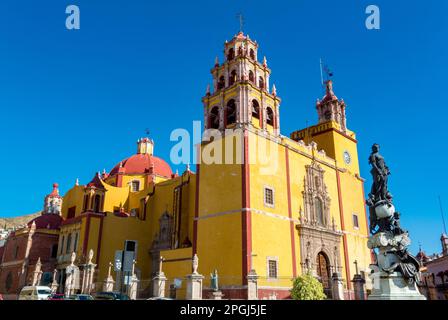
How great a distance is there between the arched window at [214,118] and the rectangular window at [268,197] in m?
6.82

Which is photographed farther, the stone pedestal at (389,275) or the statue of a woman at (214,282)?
the statue of a woman at (214,282)

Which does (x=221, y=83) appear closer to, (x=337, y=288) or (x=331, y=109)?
(x=331, y=109)

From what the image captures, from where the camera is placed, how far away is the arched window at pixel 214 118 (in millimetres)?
29905

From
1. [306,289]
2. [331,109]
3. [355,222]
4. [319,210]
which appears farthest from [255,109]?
[306,289]

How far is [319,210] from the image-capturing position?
30.3m

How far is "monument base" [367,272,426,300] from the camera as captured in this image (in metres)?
11.5

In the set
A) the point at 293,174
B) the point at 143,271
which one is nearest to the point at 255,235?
the point at 293,174

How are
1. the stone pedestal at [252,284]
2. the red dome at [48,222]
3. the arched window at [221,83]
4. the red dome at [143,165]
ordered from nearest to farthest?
the stone pedestal at [252,284], the arched window at [221,83], the red dome at [48,222], the red dome at [143,165]

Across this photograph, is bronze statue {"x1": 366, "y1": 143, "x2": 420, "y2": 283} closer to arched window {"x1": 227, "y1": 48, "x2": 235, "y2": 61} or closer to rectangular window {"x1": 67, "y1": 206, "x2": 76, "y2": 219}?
arched window {"x1": 227, "y1": 48, "x2": 235, "y2": 61}

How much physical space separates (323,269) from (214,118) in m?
14.4

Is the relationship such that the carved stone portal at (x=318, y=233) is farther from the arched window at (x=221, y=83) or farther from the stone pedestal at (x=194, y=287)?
the arched window at (x=221, y=83)

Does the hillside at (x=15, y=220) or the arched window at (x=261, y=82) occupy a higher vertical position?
the hillside at (x=15, y=220)

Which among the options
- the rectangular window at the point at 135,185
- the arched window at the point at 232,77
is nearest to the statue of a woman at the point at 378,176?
the arched window at the point at 232,77
